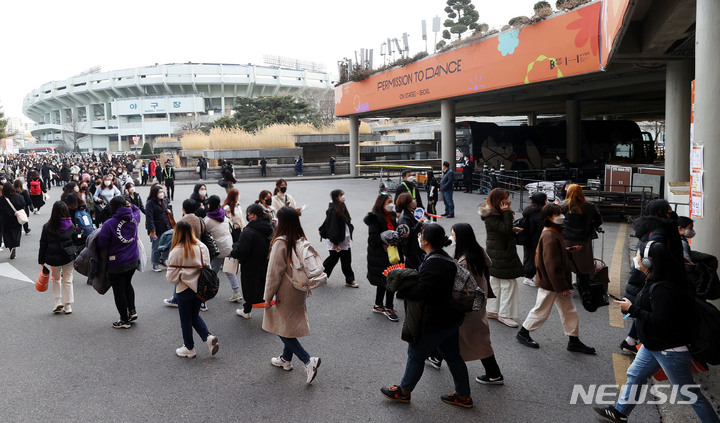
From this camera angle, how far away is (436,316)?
405 centimetres

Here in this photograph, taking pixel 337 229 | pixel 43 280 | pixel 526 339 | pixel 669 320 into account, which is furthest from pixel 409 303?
pixel 43 280

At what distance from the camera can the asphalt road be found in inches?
173

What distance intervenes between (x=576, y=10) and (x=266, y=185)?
19.2 m

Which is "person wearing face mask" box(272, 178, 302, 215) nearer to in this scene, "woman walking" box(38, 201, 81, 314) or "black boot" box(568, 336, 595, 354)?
"woman walking" box(38, 201, 81, 314)

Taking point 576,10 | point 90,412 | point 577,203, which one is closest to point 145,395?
point 90,412

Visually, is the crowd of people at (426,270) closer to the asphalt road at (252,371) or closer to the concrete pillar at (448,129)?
the asphalt road at (252,371)

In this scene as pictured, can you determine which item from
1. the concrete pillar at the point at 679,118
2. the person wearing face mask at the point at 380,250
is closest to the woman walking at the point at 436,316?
the person wearing face mask at the point at 380,250

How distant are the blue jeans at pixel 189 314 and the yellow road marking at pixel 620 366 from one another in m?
4.07

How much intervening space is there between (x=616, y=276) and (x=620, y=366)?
11.9 ft

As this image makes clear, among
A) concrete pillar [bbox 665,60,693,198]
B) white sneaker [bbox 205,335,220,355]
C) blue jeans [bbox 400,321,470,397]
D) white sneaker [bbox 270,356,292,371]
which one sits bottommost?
white sneaker [bbox 270,356,292,371]

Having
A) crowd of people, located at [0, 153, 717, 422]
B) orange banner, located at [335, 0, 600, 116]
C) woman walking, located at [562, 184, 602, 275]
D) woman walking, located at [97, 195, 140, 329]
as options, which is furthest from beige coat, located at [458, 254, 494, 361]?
orange banner, located at [335, 0, 600, 116]

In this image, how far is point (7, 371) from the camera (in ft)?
17.4

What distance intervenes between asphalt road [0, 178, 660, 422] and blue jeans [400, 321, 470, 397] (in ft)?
0.77

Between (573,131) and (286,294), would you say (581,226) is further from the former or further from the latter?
(573,131)
